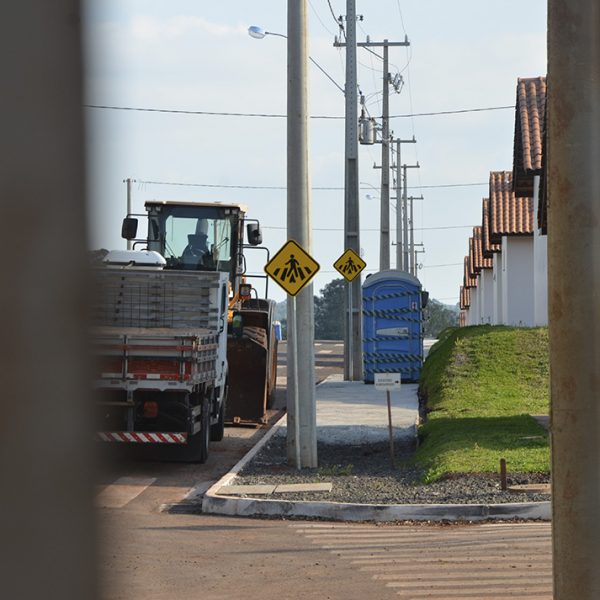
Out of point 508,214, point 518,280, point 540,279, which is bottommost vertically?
point 518,280

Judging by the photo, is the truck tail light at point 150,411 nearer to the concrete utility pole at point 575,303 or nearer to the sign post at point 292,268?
the sign post at point 292,268

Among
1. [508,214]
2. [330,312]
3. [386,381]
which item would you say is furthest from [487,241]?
[330,312]

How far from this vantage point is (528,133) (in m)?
32.9

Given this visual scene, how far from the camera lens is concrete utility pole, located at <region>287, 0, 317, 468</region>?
645 inches

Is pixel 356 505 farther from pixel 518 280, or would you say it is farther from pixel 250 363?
pixel 518 280

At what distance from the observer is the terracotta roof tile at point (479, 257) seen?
5616 cm

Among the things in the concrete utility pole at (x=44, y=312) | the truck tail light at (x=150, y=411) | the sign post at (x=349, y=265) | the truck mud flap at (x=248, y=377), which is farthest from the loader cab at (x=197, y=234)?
the concrete utility pole at (x=44, y=312)

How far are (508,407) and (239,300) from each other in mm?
5122

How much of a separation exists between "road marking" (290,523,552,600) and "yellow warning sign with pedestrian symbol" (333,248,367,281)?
18769mm

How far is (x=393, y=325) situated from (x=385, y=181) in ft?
48.3

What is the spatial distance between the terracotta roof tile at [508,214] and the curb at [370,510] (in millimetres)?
27869

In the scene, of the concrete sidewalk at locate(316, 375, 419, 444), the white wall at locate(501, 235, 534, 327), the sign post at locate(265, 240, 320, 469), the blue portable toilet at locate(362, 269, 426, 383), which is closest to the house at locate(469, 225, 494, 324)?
the white wall at locate(501, 235, 534, 327)

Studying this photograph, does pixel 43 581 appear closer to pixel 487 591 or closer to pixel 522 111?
pixel 487 591

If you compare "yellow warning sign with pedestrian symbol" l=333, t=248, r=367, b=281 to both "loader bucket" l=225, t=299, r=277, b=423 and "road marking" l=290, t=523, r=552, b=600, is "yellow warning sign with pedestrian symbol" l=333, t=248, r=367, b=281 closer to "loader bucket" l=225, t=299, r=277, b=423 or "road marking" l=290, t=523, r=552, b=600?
"loader bucket" l=225, t=299, r=277, b=423
